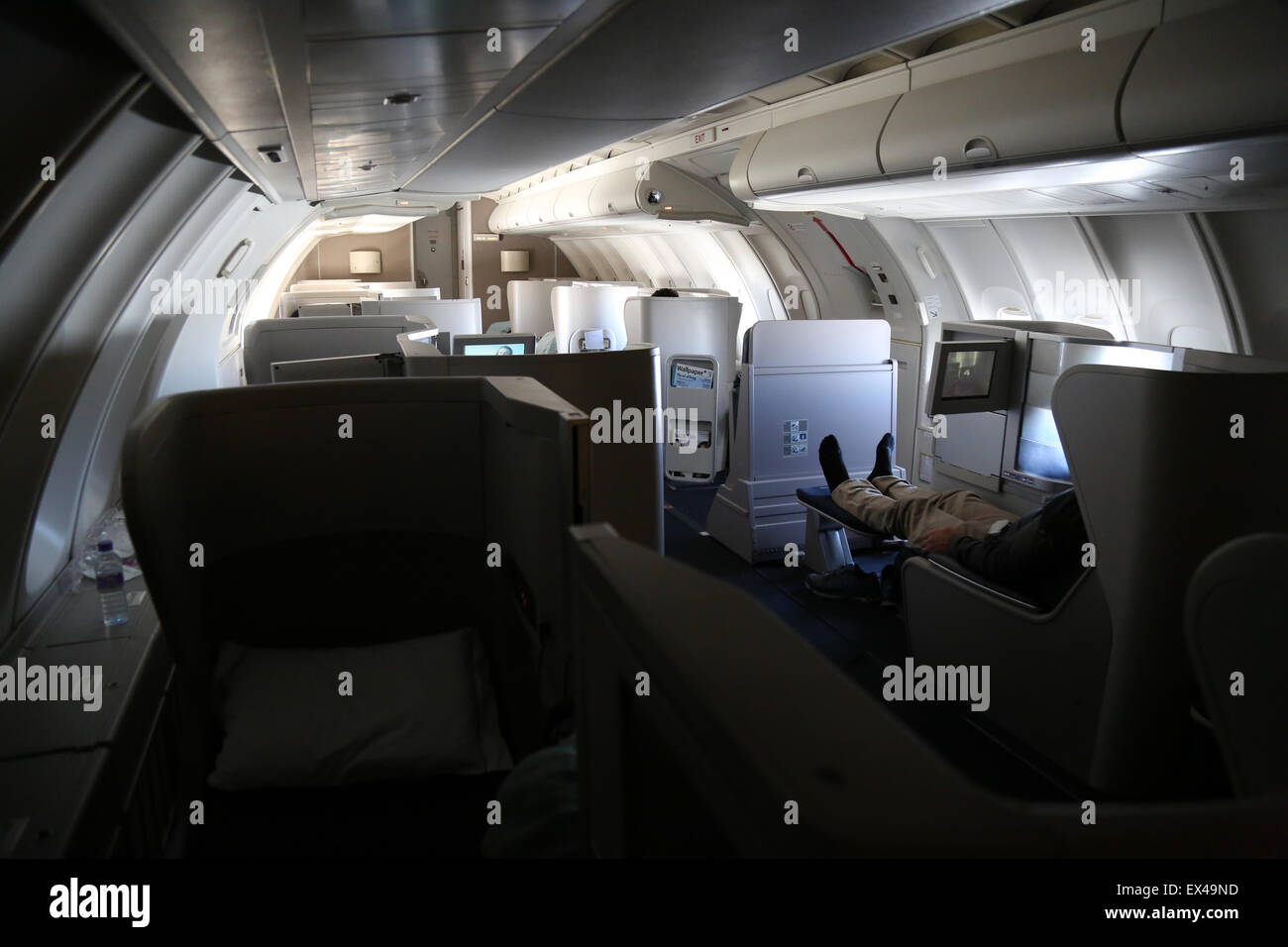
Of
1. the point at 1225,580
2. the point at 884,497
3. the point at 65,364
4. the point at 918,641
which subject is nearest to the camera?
the point at 1225,580

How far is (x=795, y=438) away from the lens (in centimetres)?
632

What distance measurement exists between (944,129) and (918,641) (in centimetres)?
261

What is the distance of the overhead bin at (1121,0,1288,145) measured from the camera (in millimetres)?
2727

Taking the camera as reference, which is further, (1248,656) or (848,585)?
(848,585)

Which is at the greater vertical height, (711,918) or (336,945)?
(711,918)

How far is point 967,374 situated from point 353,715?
3.93m

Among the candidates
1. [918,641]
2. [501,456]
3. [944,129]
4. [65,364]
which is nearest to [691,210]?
[944,129]

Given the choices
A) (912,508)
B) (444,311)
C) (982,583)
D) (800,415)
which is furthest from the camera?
(444,311)

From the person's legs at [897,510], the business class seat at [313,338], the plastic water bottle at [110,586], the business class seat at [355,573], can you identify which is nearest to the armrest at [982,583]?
the person's legs at [897,510]

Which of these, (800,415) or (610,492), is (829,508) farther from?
(610,492)

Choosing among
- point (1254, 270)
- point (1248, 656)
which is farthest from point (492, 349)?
point (1248, 656)

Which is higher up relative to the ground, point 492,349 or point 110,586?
point 492,349

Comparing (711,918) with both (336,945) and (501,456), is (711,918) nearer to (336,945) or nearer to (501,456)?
(336,945)

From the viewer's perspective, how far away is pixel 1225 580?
1.54m
